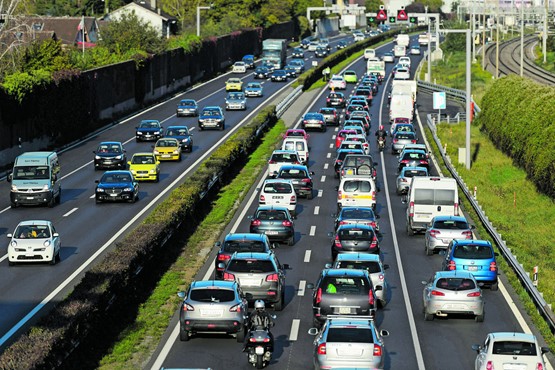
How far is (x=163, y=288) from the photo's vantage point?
113 feet

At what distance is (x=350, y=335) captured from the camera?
23.9 meters

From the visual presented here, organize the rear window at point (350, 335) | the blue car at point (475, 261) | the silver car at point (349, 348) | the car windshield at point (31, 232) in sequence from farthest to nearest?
the car windshield at point (31, 232) < the blue car at point (475, 261) < the rear window at point (350, 335) < the silver car at point (349, 348)

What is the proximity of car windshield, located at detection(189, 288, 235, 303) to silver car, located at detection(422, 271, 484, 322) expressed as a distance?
5.99m

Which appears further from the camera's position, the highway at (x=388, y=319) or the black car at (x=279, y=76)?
the black car at (x=279, y=76)

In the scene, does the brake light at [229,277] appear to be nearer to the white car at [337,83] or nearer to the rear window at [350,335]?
the rear window at [350,335]

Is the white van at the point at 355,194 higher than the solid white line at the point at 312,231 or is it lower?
higher

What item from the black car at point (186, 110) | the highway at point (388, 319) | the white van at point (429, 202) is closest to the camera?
the highway at point (388, 319)

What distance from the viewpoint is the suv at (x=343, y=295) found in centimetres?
2889

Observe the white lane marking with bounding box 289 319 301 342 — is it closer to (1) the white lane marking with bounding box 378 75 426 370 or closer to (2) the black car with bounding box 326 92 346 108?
(1) the white lane marking with bounding box 378 75 426 370

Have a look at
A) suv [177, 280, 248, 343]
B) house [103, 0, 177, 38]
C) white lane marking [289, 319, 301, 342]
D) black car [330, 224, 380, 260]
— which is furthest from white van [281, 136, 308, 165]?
house [103, 0, 177, 38]

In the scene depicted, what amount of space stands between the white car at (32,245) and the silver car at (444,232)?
42.0 feet

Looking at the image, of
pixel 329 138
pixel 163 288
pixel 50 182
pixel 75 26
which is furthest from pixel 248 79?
pixel 163 288

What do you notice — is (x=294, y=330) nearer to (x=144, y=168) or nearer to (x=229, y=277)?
(x=229, y=277)

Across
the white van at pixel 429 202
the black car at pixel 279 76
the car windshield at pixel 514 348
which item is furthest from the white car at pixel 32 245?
the black car at pixel 279 76
